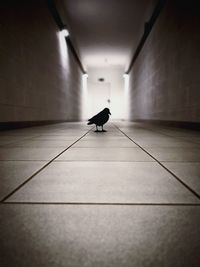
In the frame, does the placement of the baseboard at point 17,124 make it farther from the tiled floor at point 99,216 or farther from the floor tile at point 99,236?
the floor tile at point 99,236

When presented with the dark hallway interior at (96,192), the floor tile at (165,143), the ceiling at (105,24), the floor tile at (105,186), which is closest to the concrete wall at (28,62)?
the dark hallway interior at (96,192)

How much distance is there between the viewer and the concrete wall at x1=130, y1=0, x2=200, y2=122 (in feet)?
11.3

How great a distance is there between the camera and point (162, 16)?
5422mm

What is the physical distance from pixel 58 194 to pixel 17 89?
11.1 feet

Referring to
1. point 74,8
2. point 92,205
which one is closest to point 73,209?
point 92,205

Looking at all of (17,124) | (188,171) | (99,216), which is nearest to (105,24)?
(17,124)

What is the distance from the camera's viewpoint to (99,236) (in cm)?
43

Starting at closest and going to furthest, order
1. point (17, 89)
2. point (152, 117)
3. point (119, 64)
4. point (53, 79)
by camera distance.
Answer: point (17, 89) < point (53, 79) < point (152, 117) < point (119, 64)

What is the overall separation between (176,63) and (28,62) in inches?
115

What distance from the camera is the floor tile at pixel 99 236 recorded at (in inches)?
14.3

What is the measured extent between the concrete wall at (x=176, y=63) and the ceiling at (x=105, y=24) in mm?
1069

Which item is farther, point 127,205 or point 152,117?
point 152,117

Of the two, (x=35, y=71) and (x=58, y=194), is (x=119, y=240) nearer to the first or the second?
(x=58, y=194)

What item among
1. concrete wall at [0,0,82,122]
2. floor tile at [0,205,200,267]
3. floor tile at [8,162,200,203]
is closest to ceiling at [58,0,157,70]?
concrete wall at [0,0,82,122]
